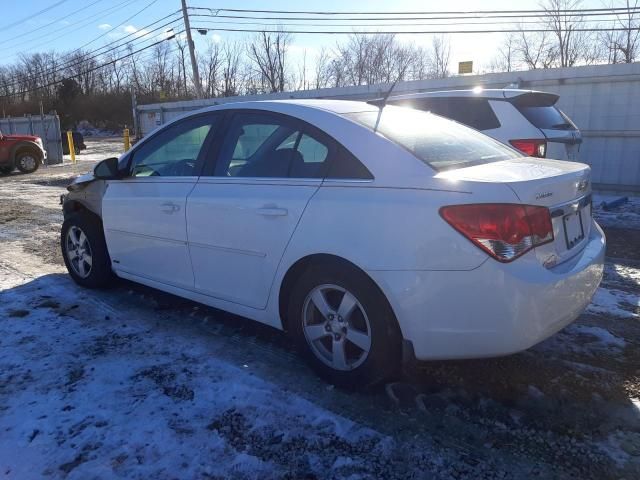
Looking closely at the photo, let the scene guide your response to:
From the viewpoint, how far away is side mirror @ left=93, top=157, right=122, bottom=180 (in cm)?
423

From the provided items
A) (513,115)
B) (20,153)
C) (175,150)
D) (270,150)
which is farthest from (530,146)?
(20,153)

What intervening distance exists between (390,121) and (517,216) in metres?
1.12

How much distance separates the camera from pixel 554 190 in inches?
105

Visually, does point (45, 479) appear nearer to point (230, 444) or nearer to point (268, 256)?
point (230, 444)

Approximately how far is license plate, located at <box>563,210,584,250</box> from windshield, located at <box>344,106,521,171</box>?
0.57 metres

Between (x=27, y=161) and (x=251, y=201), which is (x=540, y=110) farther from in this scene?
(x=27, y=161)

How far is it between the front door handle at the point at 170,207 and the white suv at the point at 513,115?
4.31 meters

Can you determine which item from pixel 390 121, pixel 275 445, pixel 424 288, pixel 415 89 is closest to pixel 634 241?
pixel 390 121

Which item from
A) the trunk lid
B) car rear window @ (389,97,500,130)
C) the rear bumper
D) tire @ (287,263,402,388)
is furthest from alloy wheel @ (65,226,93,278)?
car rear window @ (389,97,500,130)

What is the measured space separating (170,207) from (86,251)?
1.51 meters

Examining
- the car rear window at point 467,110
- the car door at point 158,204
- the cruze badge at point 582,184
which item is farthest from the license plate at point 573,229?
the car rear window at point 467,110

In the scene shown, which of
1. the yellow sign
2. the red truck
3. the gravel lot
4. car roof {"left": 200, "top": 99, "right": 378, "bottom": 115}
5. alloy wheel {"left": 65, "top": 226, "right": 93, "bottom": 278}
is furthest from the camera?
the red truck

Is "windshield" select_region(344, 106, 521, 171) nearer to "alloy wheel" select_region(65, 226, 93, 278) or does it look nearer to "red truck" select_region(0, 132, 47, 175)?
"alloy wheel" select_region(65, 226, 93, 278)

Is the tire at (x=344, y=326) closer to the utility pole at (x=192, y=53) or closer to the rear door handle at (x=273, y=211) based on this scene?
the rear door handle at (x=273, y=211)
